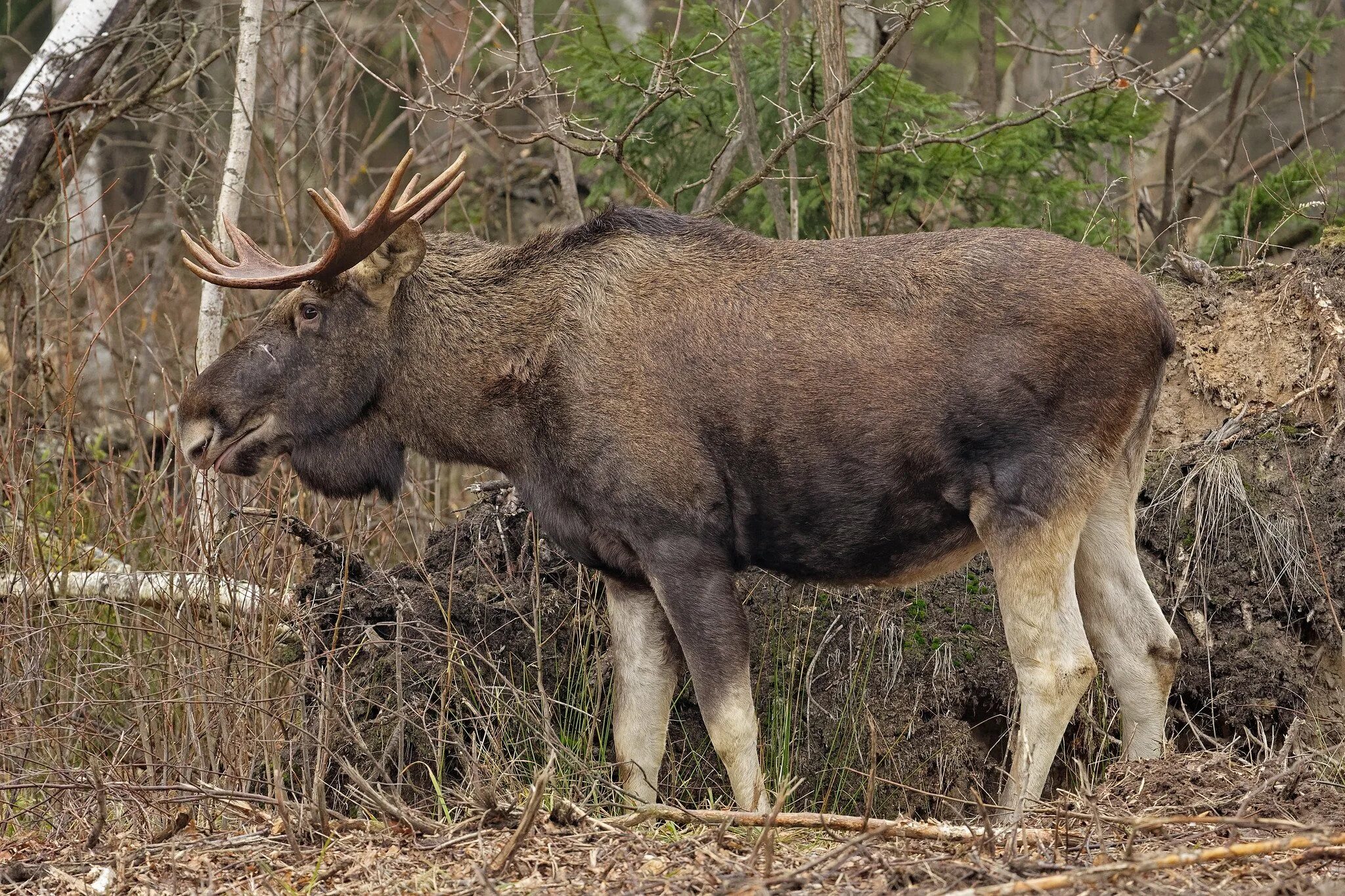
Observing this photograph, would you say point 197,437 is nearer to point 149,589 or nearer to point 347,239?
point 347,239

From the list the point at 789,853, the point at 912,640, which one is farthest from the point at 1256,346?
the point at 789,853

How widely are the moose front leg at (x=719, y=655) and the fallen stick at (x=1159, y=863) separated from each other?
6.18 feet

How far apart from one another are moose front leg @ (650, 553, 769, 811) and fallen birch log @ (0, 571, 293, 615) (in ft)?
7.04

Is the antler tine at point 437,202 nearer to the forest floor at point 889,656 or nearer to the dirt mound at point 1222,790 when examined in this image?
the forest floor at point 889,656

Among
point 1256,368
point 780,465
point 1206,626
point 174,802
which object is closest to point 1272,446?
point 1256,368

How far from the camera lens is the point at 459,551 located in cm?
751

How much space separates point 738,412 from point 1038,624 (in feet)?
4.86

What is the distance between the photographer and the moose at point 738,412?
566 cm

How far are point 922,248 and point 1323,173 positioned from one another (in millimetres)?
4264

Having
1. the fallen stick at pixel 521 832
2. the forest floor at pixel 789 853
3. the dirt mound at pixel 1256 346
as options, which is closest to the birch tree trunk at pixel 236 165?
the forest floor at pixel 789 853

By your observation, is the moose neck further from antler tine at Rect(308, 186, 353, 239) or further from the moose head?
antler tine at Rect(308, 186, 353, 239)

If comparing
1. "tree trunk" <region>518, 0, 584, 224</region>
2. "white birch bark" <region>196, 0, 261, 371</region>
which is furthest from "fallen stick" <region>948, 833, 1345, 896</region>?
"white birch bark" <region>196, 0, 261, 371</region>

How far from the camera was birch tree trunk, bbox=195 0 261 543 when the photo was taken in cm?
832

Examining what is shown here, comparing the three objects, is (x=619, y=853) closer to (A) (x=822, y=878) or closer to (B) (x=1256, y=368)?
(A) (x=822, y=878)
